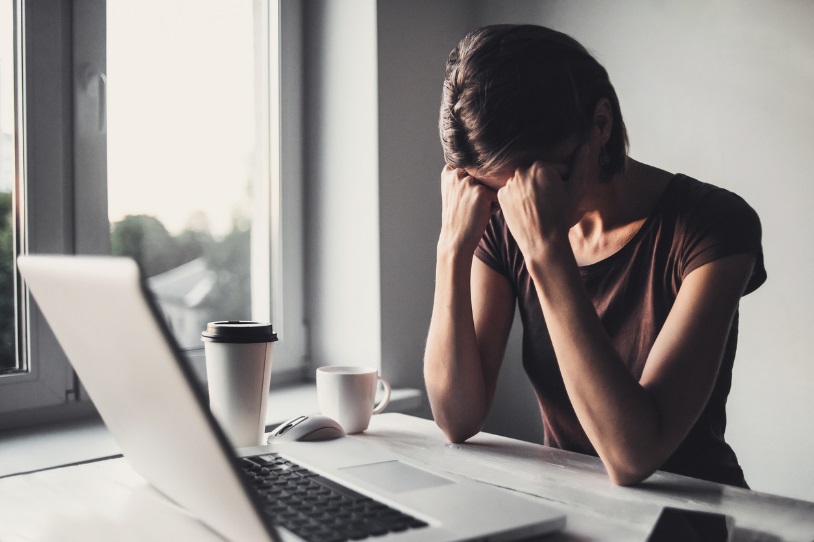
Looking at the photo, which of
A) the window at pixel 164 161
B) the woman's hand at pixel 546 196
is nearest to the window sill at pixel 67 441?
the window at pixel 164 161

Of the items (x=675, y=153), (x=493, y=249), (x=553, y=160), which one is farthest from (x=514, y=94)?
(x=675, y=153)

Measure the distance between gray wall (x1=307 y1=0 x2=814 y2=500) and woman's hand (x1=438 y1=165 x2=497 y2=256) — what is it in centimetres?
47

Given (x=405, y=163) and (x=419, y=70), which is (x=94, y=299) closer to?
(x=405, y=163)

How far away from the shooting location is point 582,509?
752mm

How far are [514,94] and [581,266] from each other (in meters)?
0.36

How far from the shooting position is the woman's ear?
3.54 ft

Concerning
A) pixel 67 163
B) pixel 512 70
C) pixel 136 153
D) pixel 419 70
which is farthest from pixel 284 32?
pixel 512 70

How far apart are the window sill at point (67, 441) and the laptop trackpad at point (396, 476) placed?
54 cm

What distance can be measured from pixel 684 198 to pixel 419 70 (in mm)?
883

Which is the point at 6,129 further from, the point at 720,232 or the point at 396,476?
the point at 720,232

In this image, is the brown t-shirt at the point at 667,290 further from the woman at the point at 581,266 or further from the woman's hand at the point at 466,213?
the woman's hand at the point at 466,213

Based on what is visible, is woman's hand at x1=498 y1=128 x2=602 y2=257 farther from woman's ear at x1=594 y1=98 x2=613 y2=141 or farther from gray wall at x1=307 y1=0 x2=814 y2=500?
gray wall at x1=307 y1=0 x2=814 y2=500

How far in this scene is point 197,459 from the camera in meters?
0.54

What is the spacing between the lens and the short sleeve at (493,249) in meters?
1.30
